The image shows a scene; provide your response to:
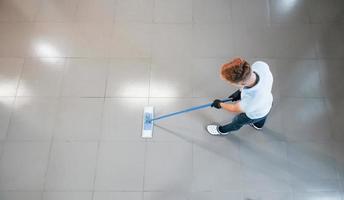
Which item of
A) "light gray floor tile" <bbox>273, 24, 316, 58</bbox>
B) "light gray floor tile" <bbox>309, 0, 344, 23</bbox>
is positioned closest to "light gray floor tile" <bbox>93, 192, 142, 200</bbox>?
"light gray floor tile" <bbox>273, 24, 316, 58</bbox>

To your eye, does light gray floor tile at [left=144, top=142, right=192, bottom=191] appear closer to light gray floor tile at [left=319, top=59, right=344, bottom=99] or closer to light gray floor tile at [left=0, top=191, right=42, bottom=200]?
light gray floor tile at [left=0, top=191, right=42, bottom=200]

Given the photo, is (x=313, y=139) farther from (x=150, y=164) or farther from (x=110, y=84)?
(x=110, y=84)

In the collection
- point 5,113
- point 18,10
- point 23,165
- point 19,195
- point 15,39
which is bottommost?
point 19,195

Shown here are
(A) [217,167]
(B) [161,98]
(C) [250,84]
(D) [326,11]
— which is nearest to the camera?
(C) [250,84]

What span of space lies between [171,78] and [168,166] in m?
0.85

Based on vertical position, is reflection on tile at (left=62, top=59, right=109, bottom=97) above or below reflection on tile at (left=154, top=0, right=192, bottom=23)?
below

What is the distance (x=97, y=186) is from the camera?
2.05 metres

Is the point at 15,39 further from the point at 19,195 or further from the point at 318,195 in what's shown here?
the point at 318,195

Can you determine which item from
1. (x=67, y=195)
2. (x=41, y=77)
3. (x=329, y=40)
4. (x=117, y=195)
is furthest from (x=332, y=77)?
(x=41, y=77)

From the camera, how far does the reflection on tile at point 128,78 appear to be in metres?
2.38

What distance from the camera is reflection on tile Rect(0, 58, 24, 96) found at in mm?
2369

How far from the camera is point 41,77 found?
2424 millimetres

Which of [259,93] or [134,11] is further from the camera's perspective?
[134,11]

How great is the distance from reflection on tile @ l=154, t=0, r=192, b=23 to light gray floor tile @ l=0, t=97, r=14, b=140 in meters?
1.67
